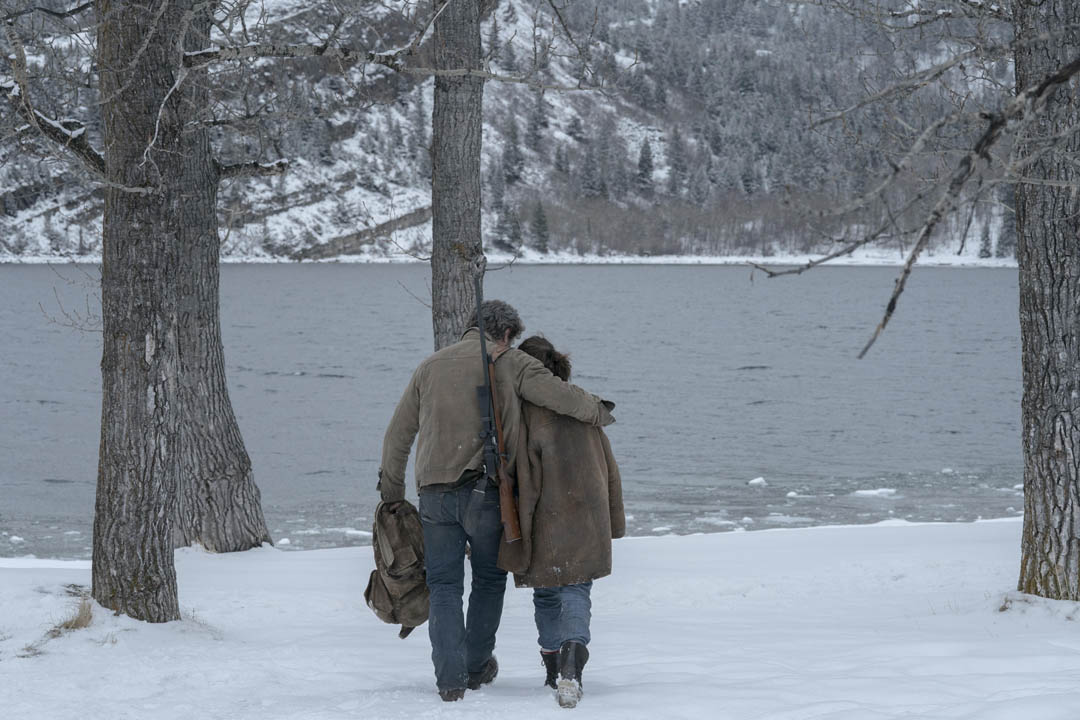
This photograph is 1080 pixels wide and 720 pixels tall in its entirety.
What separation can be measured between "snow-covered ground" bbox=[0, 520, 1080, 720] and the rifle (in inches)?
30.5

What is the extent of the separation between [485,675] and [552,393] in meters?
1.46

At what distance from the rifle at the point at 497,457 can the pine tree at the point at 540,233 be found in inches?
6571

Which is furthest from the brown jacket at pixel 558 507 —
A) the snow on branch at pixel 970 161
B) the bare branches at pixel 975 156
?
the bare branches at pixel 975 156

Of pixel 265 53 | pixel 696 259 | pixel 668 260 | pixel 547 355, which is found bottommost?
pixel 547 355

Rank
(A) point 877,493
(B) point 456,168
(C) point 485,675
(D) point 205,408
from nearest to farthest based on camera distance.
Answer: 1. (C) point 485,675
2. (B) point 456,168
3. (D) point 205,408
4. (A) point 877,493

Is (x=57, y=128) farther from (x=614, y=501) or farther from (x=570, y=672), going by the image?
(x=570, y=672)

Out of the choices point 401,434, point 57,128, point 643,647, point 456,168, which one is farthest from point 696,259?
point 401,434

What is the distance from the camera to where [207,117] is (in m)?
7.75

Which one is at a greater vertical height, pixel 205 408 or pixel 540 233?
pixel 540 233

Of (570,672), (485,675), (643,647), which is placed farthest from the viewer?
(643,647)

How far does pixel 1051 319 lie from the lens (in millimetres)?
5902

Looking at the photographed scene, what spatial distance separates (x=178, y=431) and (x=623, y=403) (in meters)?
25.7

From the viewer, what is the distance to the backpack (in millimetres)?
4750

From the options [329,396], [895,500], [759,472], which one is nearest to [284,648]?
[895,500]
